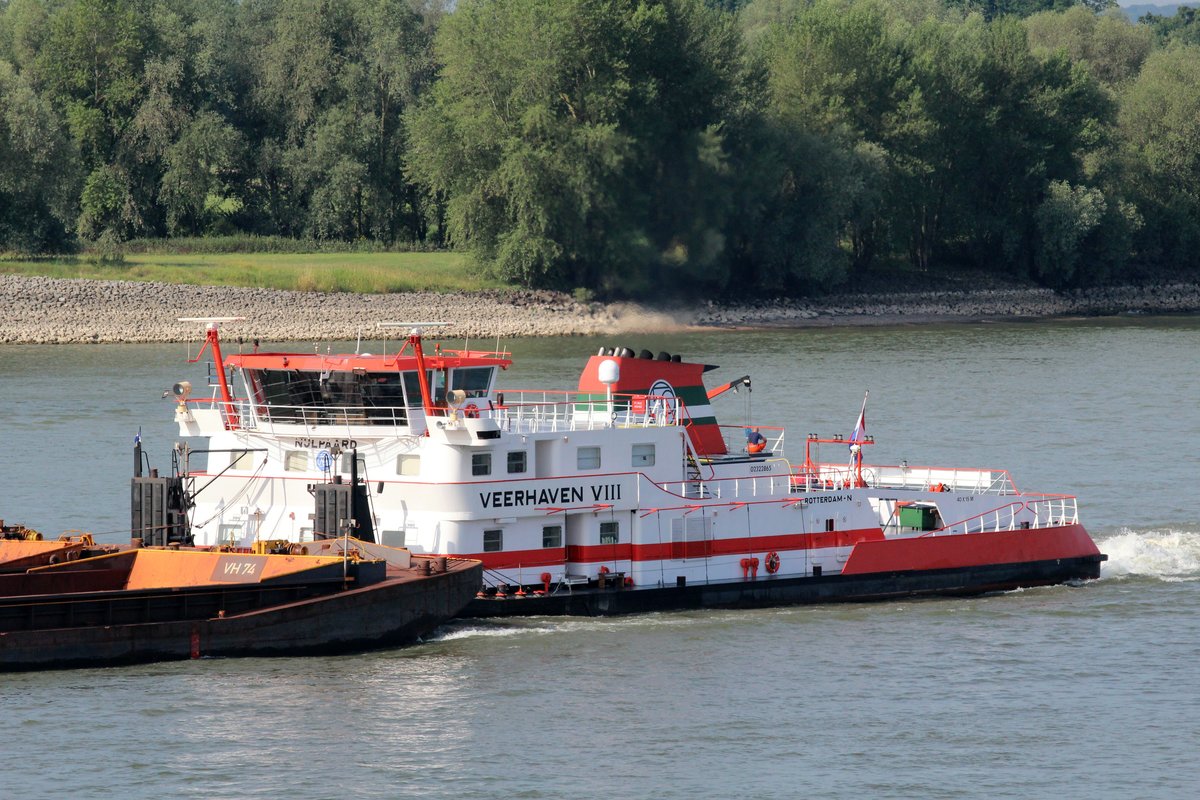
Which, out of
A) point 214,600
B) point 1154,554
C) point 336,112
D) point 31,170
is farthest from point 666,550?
point 336,112

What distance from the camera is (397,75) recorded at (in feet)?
320

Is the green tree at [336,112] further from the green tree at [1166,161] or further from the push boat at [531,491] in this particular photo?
the push boat at [531,491]

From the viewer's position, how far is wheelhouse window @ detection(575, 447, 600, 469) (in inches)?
1163

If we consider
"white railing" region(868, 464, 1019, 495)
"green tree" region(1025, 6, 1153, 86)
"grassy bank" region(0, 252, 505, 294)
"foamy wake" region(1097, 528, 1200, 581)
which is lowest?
"foamy wake" region(1097, 528, 1200, 581)

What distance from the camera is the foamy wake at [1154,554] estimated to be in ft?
112

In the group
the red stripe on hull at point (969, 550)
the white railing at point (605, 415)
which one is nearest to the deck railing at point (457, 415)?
the white railing at point (605, 415)

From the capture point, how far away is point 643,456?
1190 inches

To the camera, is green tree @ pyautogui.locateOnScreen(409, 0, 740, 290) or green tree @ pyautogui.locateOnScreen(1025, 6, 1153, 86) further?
green tree @ pyautogui.locateOnScreen(1025, 6, 1153, 86)

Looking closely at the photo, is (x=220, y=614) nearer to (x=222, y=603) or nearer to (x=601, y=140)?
(x=222, y=603)

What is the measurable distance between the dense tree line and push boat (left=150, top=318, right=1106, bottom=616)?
55.5m

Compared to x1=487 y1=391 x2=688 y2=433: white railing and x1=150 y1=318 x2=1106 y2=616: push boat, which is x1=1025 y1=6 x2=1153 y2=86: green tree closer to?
x1=150 y1=318 x2=1106 y2=616: push boat

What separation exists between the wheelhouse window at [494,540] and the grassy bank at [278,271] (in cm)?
5755

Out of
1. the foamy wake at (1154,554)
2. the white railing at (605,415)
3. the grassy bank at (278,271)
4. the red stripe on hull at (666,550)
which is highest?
the grassy bank at (278,271)

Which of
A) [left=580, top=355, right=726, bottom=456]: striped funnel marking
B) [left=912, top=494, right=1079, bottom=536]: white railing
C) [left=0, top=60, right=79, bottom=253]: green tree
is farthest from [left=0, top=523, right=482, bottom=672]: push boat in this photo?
[left=0, top=60, right=79, bottom=253]: green tree
